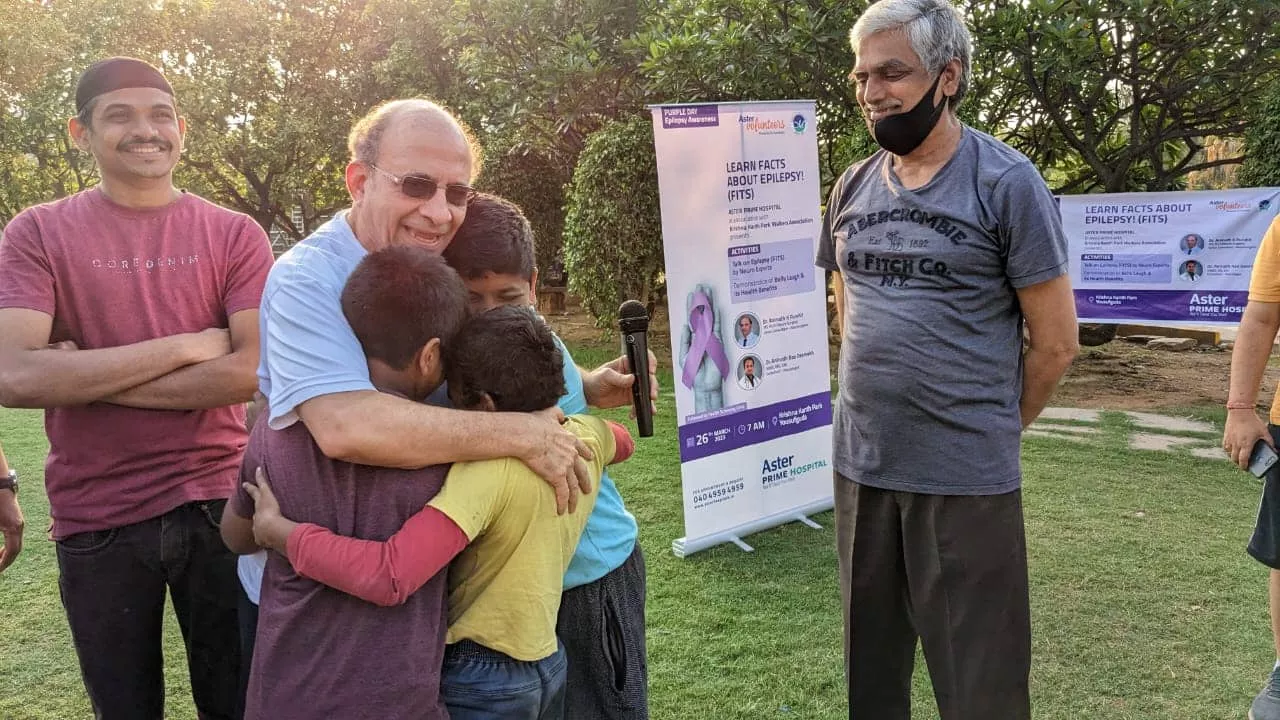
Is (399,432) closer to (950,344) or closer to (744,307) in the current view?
(950,344)

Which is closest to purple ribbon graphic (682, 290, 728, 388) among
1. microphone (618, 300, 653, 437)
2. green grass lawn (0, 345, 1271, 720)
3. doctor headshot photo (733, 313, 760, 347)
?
doctor headshot photo (733, 313, 760, 347)

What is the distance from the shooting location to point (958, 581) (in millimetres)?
2266

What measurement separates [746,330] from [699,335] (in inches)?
13.2

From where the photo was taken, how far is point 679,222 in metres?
4.32

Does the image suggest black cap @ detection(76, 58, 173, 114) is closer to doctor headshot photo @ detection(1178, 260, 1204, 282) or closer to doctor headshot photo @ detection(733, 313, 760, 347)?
doctor headshot photo @ detection(733, 313, 760, 347)

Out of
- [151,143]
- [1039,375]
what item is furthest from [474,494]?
Result: [1039,375]

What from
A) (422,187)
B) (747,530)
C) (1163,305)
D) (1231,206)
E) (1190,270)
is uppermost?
Result: (422,187)

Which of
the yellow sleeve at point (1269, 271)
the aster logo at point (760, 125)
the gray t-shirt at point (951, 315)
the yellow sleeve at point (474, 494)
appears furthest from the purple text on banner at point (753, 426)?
the yellow sleeve at point (474, 494)

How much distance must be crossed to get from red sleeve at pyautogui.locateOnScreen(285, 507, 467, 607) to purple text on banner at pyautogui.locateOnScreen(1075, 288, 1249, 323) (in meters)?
7.62

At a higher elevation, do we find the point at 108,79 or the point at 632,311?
the point at 108,79

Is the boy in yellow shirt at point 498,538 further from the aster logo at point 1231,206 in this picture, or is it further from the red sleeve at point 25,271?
the aster logo at point 1231,206

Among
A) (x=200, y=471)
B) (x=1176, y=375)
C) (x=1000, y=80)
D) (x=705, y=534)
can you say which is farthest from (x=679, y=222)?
(x=1176, y=375)

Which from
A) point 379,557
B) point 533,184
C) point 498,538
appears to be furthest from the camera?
point 533,184

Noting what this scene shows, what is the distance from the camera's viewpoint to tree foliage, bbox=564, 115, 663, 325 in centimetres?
848
